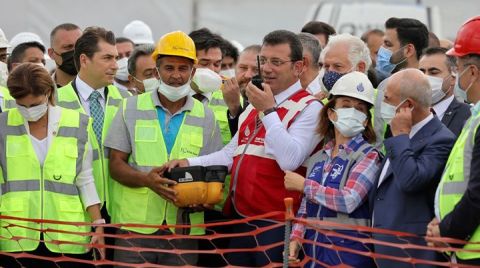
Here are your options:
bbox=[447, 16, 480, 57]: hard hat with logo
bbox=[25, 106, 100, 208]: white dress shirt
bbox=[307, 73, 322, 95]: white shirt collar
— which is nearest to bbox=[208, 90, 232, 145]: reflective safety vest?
bbox=[307, 73, 322, 95]: white shirt collar

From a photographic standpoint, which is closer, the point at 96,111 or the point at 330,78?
the point at 330,78

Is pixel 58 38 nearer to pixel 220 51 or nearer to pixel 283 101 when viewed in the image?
pixel 220 51

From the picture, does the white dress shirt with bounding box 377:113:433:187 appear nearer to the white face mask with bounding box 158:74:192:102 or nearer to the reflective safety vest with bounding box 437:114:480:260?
the reflective safety vest with bounding box 437:114:480:260

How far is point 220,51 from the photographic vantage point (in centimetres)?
955

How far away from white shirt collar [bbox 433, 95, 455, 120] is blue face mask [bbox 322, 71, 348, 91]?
685 mm

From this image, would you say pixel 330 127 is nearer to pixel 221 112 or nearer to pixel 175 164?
pixel 175 164

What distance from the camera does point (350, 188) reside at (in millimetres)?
7180

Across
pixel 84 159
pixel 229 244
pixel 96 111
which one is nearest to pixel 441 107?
pixel 229 244

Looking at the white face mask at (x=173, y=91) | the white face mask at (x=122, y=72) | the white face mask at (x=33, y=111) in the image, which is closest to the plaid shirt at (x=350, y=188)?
the white face mask at (x=173, y=91)

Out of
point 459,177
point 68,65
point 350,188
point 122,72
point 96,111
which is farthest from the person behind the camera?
point 122,72

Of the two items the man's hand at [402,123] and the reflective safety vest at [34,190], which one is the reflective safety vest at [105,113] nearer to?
the reflective safety vest at [34,190]

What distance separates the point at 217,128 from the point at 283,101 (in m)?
0.62

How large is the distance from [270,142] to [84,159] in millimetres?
1267

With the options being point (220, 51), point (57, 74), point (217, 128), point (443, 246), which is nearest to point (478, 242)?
point (443, 246)
